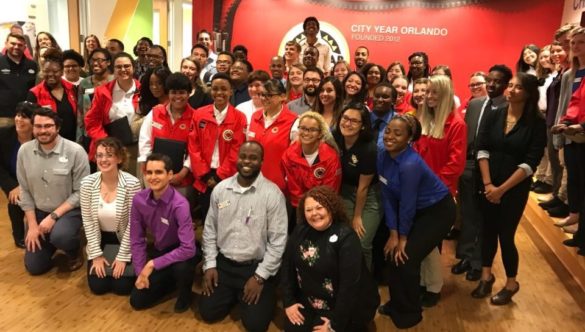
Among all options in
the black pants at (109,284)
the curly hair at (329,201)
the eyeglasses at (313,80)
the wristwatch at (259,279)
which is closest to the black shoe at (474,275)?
the curly hair at (329,201)

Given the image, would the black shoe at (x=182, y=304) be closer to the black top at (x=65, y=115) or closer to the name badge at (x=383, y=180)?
the name badge at (x=383, y=180)

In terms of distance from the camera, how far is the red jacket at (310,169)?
114 inches

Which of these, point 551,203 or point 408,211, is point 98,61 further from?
point 551,203

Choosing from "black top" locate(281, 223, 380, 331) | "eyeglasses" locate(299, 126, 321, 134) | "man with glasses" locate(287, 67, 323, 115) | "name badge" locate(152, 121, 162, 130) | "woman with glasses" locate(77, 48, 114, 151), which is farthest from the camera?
"woman with glasses" locate(77, 48, 114, 151)

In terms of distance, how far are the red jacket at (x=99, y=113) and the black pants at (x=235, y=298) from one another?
5.32ft

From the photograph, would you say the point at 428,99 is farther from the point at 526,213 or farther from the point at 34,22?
the point at 34,22

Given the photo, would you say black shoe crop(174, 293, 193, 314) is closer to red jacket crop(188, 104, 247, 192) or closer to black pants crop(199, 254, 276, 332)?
black pants crop(199, 254, 276, 332)

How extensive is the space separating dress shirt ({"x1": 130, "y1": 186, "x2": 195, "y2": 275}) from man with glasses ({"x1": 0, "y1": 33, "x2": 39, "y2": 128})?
7.35 ft

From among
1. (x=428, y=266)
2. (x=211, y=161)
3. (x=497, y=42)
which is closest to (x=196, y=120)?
(x=211, y=161)

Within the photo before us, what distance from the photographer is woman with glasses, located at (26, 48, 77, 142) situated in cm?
380

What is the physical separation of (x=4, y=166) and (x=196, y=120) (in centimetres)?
183

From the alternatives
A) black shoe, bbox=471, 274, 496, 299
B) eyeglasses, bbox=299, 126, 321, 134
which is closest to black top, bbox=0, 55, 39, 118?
eyeglasses, bbox=299, 126, 321, 134

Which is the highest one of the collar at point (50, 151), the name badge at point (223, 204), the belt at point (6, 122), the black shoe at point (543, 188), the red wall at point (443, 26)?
the red wall at point (443, 26)

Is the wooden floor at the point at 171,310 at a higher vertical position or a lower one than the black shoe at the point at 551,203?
lower
